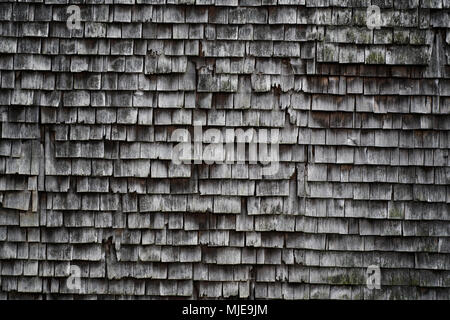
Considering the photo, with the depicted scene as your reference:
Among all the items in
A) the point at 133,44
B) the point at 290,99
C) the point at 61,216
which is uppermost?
the point at 133,44

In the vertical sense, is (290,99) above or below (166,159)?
above

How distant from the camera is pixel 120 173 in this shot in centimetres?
328

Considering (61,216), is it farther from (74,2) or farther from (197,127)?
(74,2)

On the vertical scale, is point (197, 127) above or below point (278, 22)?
below

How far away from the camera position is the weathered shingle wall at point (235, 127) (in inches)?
128

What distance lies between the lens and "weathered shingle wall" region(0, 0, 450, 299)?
3.25m

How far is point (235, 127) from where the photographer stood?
326 centimetres

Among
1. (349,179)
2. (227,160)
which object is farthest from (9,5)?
(349,179)
